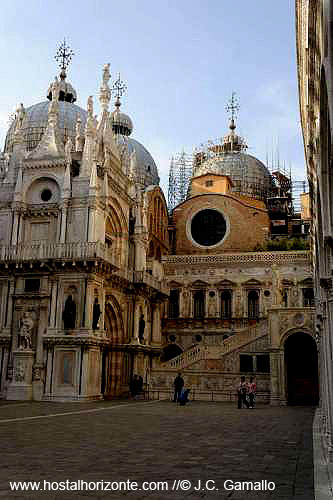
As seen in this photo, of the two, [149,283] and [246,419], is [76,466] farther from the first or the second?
[149,283]

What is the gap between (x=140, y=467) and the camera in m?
9.03

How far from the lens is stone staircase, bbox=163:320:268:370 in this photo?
3203 centimetres

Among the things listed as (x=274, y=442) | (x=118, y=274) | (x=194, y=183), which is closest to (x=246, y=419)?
(x=274, y=442)

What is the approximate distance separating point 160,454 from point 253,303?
31.3 metres

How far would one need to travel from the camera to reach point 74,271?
94.9 feet

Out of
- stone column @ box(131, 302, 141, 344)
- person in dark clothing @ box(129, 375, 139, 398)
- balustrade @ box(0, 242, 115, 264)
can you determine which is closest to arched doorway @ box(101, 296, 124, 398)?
stone column @ box(131, 302, 141, 344)

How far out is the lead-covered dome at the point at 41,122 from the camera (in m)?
46.2

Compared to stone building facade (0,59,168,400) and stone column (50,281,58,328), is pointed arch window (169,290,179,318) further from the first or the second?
stone column (50,281,58,328)

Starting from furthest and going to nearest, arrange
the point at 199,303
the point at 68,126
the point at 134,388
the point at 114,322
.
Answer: the point at 68,126 < the point at 199,303 < the point at 114,322 < the point at 134,388

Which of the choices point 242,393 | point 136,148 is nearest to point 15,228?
point 242,393

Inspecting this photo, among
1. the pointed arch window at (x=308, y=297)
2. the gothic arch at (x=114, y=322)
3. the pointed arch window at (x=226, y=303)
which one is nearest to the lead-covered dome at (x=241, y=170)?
the pointed arch window at (x=226, y=303)

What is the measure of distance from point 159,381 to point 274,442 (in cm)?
1970

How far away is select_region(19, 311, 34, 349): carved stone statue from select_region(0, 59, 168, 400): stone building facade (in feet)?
0.17

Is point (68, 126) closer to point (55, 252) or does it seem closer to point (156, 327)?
point (156, 327)
